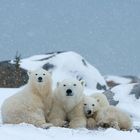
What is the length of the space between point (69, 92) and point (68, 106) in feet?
0.79

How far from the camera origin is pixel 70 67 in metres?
27.8

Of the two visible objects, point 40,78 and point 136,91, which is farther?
point 136,91

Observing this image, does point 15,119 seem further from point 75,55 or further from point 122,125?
point 75,55

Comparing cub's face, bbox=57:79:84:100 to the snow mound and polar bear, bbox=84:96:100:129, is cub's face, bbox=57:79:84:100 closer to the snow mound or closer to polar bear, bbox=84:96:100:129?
polar bear, bbox=84:96:100:129

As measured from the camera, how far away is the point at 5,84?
24.0 metres

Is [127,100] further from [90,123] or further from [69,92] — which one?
[69,92]

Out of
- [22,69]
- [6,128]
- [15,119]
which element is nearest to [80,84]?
[15,119]

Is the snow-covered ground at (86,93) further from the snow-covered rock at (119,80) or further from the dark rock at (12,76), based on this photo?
the dark rock at (12,76)

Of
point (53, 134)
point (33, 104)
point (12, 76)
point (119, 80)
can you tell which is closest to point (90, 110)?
point (33, 104)

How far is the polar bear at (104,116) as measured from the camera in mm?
8008

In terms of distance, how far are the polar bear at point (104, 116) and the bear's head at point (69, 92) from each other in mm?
247

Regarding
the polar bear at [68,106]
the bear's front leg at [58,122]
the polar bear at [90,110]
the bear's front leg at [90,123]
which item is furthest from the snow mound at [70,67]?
the bear's front leg at [58,122]

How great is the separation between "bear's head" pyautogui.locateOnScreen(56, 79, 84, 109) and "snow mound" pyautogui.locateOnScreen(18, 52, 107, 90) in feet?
58.2

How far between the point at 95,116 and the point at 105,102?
0.47 m
